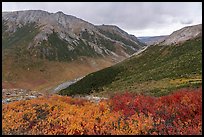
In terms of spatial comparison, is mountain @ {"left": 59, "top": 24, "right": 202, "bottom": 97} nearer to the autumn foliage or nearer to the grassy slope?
the grassy slope

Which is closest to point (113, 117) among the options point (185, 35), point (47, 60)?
point (185, 35)

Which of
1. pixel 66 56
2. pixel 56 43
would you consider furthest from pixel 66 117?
pixel 56 43

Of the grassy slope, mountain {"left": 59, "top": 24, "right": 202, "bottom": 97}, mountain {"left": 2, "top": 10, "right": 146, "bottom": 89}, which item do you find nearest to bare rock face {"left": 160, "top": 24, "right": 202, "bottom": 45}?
mountain {"left": 59, "top": 24, "right": 202, "bottom": 97}

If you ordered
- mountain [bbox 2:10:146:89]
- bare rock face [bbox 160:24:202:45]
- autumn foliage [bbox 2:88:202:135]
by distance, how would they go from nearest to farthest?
autumn foliage [bbox 2:88:202:135]
bare rock face [bbox 160:24:202:45]
mountain [bbox 2:10:146:89]

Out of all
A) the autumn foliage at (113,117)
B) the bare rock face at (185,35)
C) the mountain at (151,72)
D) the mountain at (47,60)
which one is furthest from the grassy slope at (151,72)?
the mountain at (47,60)

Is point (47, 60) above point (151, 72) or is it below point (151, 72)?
above

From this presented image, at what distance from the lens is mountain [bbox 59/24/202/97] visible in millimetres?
60862

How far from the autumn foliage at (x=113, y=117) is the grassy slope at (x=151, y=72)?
3259cm

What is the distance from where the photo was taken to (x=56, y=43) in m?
178

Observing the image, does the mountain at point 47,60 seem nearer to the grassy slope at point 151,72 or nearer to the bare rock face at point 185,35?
the grassy slope at point 151,72

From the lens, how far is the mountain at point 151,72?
2396 inches

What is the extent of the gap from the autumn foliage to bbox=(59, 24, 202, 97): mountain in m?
32.2

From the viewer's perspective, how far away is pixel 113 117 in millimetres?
19875

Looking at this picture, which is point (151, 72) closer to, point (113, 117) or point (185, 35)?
point (185, 35)
